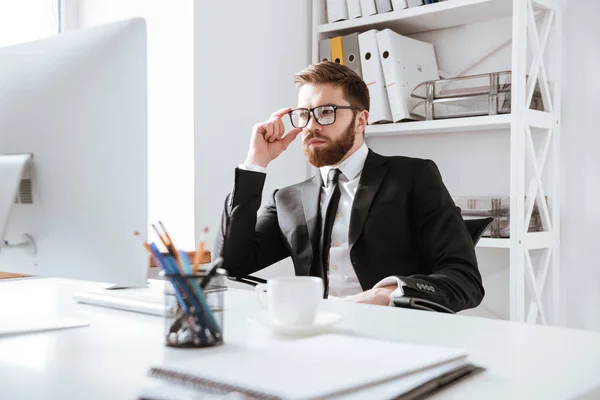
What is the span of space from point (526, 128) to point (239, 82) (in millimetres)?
1089

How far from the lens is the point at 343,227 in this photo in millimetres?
1966

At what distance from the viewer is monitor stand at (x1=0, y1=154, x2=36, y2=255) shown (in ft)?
3.32

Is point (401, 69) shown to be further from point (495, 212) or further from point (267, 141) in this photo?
point (267, 141)

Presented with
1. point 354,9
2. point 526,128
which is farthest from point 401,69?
point 526,128

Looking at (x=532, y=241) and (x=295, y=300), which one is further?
(x=532, y=241)

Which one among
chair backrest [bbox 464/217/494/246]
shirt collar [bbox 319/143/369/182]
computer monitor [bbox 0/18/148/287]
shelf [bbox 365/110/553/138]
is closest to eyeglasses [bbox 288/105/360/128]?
shirt collar [bbox 319/143/369/182]

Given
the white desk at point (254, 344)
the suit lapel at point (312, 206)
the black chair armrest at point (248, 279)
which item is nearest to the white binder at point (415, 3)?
the suit lapel at point (312, 206)

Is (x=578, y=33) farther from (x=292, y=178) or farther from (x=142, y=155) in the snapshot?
(x=142, y=155)

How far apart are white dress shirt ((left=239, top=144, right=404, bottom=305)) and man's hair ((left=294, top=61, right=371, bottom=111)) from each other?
174 millimetres

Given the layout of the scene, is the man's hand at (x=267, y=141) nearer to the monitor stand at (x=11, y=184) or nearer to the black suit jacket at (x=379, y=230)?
the black suit jacket at (x=379, y=230)

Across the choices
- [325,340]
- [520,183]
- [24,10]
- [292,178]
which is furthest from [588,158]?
[24,10]

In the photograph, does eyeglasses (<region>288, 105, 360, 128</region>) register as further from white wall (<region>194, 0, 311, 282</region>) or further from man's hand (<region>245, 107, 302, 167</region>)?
white wall (<region>194, 0, 311, 282</region>)

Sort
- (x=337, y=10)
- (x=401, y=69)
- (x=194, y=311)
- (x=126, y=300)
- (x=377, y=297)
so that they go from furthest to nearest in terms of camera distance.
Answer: (x=337, y=10) < (x=401, y=69) < (x=377, y=297) < (x=126, y=300) < (x=194, y=311)

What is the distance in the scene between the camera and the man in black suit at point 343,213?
1.83 metres
